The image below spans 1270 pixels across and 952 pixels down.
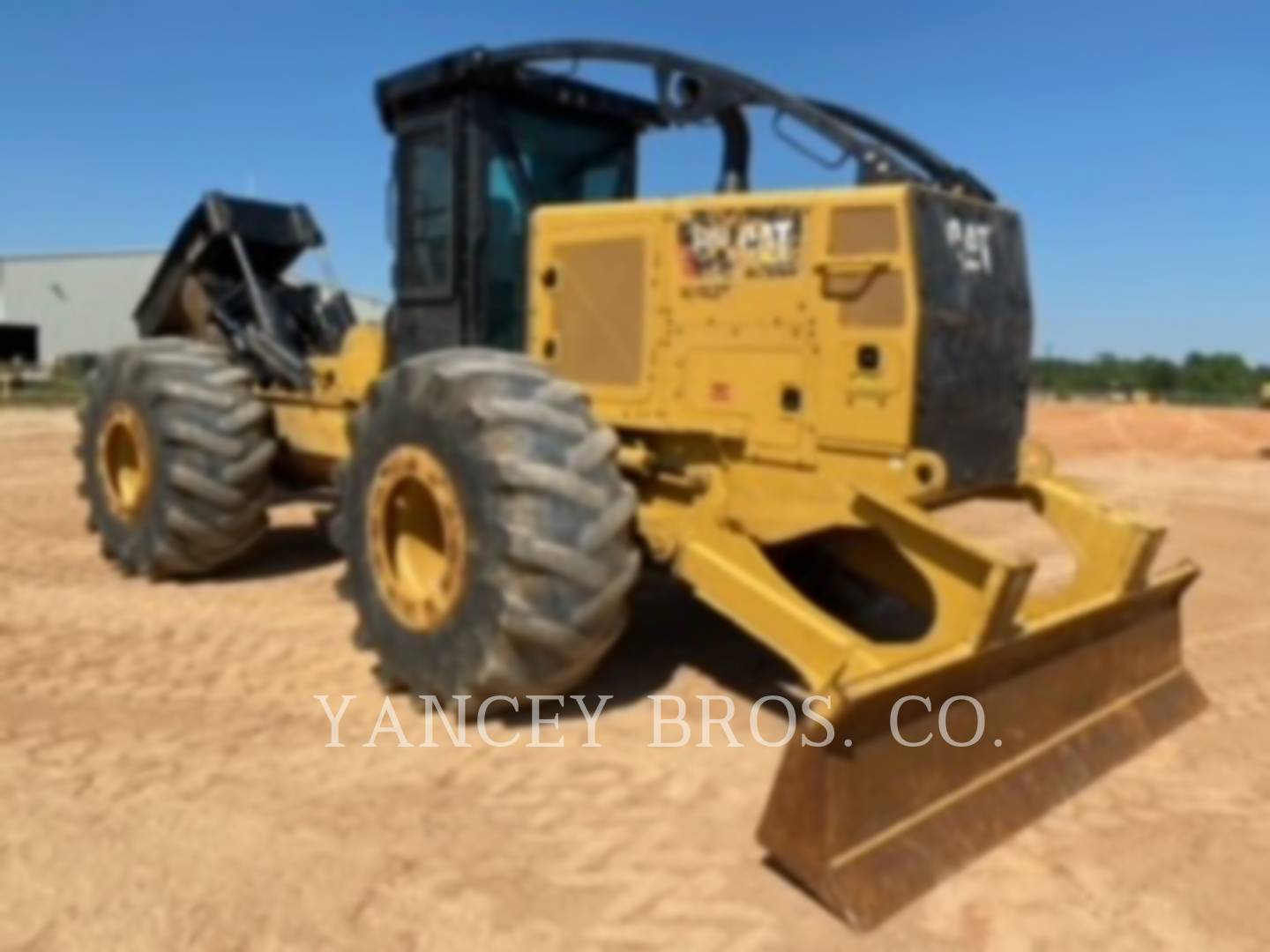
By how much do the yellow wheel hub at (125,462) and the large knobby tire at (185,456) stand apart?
0.01m

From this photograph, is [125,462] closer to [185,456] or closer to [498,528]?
[185,456]

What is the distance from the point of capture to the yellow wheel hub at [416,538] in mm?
4645

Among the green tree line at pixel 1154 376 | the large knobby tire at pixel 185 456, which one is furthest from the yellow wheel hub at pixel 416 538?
the green tree line at pixel 1154 376

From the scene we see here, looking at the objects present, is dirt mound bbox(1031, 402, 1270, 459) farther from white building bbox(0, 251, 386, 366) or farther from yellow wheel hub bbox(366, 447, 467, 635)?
white building bbox(0, 251, 386, 366)

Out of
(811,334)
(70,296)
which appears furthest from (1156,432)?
(70,296)

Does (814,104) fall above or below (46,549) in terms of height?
above

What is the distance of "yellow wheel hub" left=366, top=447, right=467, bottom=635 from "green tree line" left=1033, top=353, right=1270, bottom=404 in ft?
130

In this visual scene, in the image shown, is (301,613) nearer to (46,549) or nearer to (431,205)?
(431,205)

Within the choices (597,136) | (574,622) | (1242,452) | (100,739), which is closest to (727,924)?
(574,622)

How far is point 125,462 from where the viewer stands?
759 cm

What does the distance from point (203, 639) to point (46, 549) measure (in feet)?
10.5

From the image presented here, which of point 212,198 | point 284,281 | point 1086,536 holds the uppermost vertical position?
point 212,198

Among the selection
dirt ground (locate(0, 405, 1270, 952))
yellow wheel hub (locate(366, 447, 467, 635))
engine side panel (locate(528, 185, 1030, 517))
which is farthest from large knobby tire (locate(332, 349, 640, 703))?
engine side panel (locate(528, 185, 1030, 517))

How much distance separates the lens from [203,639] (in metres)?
6.02
